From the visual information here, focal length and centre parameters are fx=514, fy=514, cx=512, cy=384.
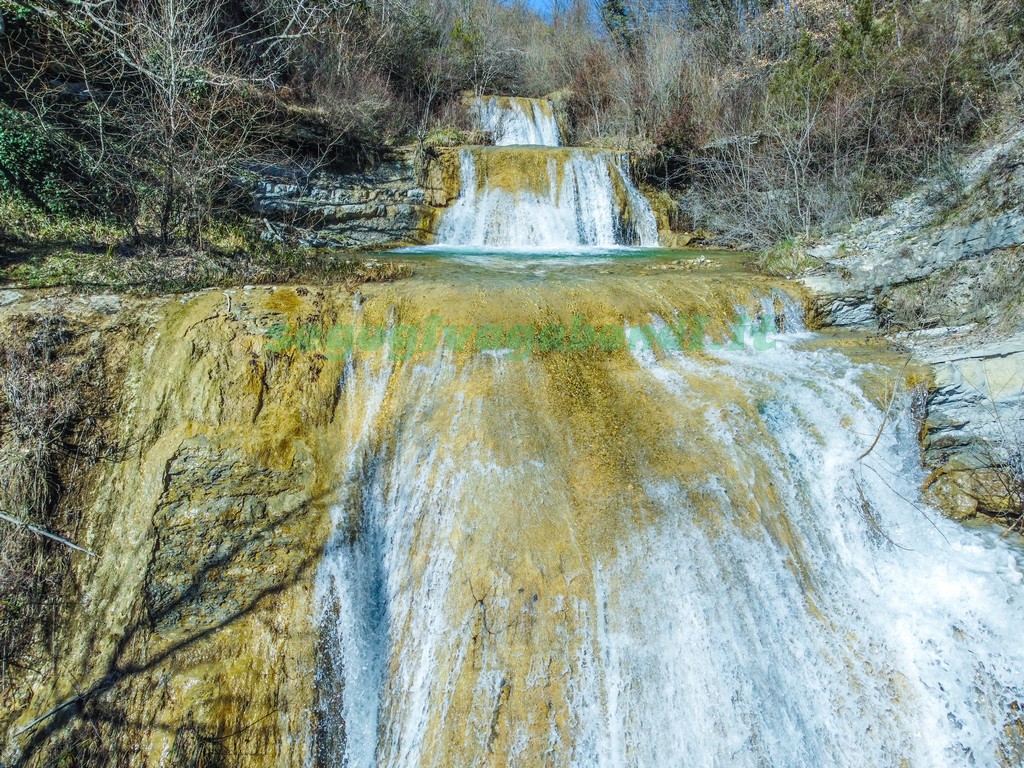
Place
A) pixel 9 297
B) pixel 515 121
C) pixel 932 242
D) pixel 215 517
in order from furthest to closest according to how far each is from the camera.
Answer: pixel 515 121 → pixel 932 242 → pixel 9 297 → pixel 215 517

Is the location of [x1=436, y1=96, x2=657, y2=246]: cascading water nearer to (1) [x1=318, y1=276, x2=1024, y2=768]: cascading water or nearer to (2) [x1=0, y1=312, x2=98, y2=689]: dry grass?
(1) [x1=318, y1=276, x2=1024, y2=768]: cascading water

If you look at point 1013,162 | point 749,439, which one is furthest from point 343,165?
point 1013,162

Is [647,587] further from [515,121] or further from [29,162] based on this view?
[515,121]

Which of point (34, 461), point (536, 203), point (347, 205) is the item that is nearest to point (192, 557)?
point (34, 461)

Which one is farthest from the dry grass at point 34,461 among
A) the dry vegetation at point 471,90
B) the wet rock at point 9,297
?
the dry vegetation at point 471,90

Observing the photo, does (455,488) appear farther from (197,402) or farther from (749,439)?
(749,439)

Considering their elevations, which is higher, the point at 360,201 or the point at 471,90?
the point at 471,90

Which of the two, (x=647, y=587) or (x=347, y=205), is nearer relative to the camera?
(x=647, y=587)
